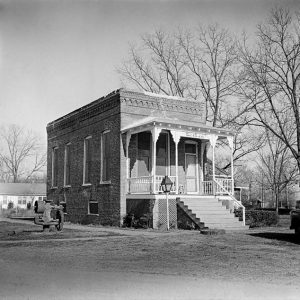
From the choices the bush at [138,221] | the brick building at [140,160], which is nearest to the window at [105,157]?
the brick building at [140,160]

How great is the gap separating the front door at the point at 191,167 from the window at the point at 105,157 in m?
4.01

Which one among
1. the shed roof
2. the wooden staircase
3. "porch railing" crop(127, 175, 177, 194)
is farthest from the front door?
the shed roof

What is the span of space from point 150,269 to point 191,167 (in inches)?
583

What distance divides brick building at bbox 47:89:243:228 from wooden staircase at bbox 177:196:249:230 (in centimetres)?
6

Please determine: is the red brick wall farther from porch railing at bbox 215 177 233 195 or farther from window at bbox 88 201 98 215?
porch railing at bbox 215 177 233 195

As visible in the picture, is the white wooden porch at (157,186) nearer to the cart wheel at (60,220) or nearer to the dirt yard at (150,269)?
the cart wheel at (60,220)

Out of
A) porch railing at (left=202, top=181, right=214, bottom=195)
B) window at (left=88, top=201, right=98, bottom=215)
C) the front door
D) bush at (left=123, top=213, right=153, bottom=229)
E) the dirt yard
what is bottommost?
the dirt yard

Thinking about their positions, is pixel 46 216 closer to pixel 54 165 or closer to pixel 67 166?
pixel 67 166

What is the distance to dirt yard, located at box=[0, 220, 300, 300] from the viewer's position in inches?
251

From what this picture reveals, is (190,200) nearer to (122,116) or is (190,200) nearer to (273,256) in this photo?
(122,116)

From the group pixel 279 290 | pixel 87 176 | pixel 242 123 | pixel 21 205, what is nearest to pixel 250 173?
pixel 21 205

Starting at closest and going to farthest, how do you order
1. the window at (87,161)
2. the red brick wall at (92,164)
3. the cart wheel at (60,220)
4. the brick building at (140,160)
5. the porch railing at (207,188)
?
the cart wheel at (60,220) → the brick building at (140,160) → the red brick wall at (92,164) → the porch railing at (207,188) → the window at (87,161)

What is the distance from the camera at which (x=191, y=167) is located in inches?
900

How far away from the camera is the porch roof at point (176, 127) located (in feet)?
62.7
